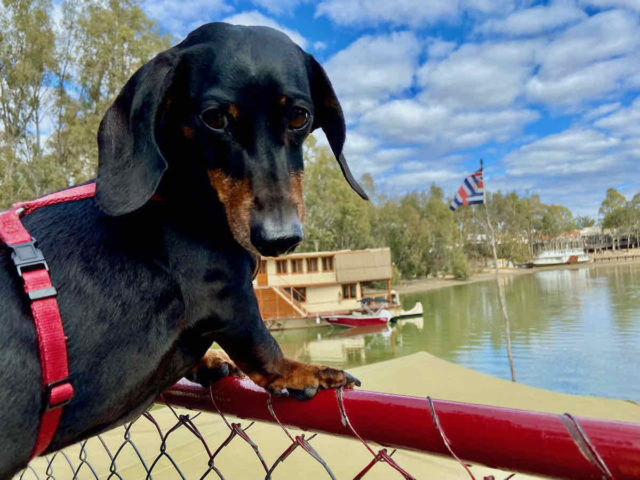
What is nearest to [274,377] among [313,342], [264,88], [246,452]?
[264,88]

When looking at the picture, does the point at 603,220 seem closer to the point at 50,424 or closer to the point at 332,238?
the point at 332,238

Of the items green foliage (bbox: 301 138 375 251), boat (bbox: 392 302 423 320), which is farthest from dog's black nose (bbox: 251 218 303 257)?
green foliage (bbox: 301 138 375 251)

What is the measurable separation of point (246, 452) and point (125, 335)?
2870mm

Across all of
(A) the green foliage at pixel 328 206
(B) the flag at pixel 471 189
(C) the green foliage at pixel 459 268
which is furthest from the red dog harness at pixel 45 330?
(C) the green foliage at pixel 459 268

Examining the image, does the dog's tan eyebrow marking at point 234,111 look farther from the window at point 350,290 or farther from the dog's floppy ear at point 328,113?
the window at point 350,290

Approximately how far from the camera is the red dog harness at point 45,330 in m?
0.88

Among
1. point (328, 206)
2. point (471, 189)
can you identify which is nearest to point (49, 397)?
point (471, 189)

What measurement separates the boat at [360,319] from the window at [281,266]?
2930 millimetres

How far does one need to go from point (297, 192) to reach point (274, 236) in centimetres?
16

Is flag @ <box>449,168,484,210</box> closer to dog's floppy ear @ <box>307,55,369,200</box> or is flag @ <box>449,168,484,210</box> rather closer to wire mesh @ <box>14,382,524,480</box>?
wire mesh @ <box>14,382,524,480</box>

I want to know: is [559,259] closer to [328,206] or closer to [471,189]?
[328,206]

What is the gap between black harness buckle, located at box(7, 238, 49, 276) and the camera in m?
0.92

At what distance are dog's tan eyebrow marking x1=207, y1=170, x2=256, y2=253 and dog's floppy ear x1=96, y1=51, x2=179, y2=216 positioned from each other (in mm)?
117

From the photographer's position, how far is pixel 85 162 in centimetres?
1872
